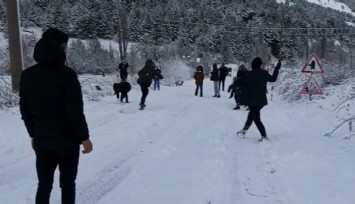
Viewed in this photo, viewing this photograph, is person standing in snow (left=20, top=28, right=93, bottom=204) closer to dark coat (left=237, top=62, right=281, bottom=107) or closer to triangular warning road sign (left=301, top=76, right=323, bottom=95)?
dark coat (left=237, top=62, right=281, bottom=107)

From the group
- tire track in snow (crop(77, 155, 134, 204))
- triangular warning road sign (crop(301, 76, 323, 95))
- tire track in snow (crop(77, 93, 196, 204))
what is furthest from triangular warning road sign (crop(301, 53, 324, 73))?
tire track in snow (crop(77, 155, 134, 204))

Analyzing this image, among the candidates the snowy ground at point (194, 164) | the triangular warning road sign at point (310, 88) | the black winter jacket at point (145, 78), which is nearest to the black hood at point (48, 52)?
the snowy ground at point (194, 164)

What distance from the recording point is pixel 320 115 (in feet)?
45.6

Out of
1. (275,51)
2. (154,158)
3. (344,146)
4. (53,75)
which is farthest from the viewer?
(275,51)

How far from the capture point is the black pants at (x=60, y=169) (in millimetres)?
4227

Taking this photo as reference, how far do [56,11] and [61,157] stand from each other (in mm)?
78305

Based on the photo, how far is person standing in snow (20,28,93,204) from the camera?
4082 mm

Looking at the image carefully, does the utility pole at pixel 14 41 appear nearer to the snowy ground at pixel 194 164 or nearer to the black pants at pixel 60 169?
the snowy ground at pixel 194 164

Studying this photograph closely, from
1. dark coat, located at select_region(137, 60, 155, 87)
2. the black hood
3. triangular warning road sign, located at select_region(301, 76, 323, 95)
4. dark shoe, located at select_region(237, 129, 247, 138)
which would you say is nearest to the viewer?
the black hood

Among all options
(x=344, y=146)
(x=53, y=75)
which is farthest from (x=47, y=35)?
(x=344, y=146)

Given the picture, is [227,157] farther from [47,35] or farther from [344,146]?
[47,35]

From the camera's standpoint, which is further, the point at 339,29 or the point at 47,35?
the point at 339,29

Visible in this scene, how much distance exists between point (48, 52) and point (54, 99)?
44 cm

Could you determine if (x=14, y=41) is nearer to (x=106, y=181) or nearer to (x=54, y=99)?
(x=106, y=181)
